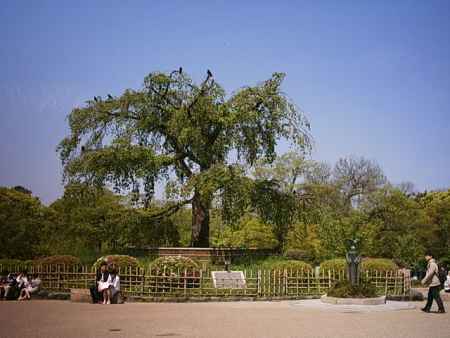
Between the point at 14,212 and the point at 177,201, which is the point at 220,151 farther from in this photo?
the point at 14,212

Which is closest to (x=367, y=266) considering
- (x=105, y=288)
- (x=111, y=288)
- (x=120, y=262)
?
(x=120, y=262)

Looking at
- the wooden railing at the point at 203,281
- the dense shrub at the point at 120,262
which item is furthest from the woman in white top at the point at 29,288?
the dense shrub at the point at 120,262

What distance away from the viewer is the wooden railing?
20781mm

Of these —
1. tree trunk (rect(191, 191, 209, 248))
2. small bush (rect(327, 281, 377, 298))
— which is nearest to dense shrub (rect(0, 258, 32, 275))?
tree trunk (rect(191, 191, 209, 248))

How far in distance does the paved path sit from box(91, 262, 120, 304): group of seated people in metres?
0.75

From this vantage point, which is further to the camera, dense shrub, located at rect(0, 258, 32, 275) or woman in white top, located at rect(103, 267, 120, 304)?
dense shrub, located at rect(0, 258, 32, 275)

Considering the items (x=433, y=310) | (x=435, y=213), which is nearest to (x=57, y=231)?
(x=433, y=310)

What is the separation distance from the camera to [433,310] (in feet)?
56.4

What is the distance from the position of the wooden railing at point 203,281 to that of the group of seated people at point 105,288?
1.51 metres

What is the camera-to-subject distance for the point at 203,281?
2117 cm

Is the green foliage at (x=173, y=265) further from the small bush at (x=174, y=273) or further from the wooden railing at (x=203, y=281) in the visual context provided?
the wooden railing at (x=203, y=281)

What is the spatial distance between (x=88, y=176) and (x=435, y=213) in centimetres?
4152

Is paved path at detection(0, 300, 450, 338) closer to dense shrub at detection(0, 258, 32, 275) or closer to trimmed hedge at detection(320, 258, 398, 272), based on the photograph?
trimmed hedge at detection(320, 258, 398, 272)

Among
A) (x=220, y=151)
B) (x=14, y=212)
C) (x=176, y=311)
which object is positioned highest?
(x=220, y=151)
